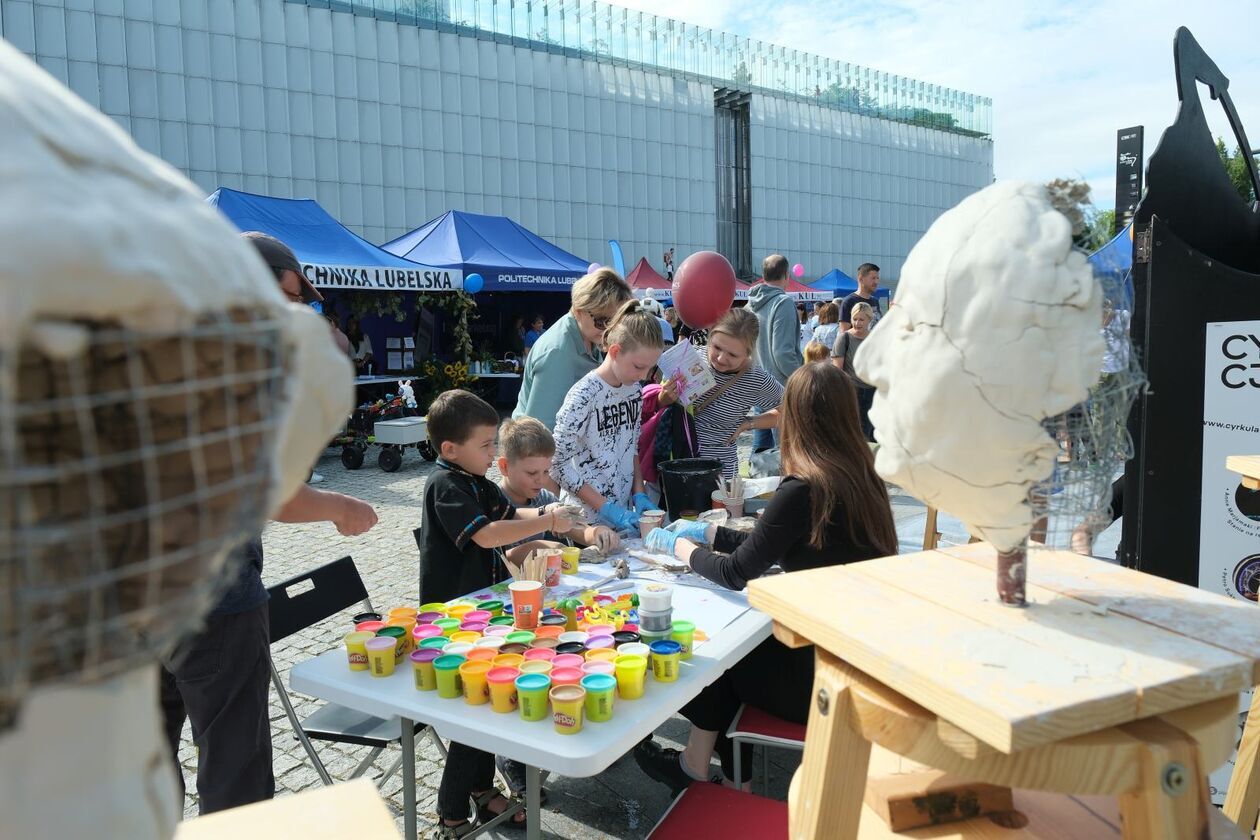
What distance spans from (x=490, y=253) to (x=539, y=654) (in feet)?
34.7

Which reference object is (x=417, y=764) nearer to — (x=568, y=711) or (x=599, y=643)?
(x=599, y=643)

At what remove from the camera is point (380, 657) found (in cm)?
212

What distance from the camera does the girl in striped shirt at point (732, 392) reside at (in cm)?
432

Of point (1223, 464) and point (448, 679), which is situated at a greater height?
point (1223, 464)

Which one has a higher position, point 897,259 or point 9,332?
point 897,259

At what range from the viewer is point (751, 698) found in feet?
8.70

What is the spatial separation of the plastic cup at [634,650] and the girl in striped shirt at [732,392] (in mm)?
2128

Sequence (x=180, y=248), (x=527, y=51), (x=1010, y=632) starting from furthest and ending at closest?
(x=527, y=51) < (x=1010, y=632) < (x=180, y=248)

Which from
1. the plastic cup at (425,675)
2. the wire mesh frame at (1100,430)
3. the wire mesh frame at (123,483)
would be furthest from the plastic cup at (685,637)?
the wire mesh frame at (123,483)

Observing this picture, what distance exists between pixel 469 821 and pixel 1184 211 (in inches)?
126

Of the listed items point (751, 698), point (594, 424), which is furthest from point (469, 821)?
point (594, 424)

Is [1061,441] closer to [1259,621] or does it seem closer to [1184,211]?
[1259,621]

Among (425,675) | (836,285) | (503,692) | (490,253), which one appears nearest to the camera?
(503,692)

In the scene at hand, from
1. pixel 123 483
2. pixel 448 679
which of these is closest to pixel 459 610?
pixel 448 679
